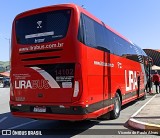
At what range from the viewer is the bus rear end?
917cm

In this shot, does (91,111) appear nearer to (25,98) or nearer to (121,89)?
(25,98)

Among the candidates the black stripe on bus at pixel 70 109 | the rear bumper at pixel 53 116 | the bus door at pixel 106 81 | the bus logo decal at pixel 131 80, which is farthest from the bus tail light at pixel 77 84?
the bus logo decal at pixel 131 80

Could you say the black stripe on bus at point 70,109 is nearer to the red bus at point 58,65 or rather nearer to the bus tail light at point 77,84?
the red bus at point 58,65

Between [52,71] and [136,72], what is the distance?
971cm

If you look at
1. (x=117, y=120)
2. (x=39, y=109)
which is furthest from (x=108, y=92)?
(x=39, y=109)

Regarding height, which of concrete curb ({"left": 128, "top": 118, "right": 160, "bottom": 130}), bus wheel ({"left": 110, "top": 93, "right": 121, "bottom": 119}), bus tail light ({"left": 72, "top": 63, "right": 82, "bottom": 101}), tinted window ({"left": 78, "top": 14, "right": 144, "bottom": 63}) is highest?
tinted window ({"left": 78, "top": 14, "right": 144, "bottom": 63})

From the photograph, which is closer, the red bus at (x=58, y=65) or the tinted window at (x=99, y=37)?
the red bus at (x=58, y=65)

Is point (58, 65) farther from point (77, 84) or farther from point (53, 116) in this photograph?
point (53, 116)

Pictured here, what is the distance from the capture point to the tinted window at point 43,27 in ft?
31.1

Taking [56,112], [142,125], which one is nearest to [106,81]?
[142,125]

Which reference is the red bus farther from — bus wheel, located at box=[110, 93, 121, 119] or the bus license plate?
bus wheel, located at box=[110, 93, 121, 119]

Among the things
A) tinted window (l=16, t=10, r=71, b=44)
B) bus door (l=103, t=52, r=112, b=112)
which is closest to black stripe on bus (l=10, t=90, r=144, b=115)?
bus door (l=103, t=52, r=112, b=112)

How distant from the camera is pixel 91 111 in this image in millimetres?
9547

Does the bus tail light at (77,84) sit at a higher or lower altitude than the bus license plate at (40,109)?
higher
